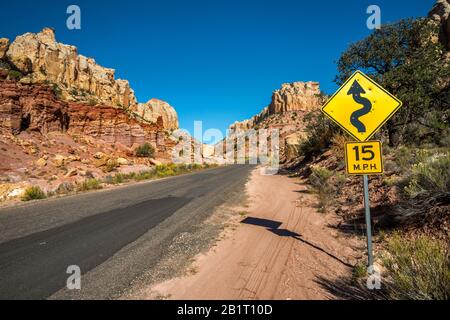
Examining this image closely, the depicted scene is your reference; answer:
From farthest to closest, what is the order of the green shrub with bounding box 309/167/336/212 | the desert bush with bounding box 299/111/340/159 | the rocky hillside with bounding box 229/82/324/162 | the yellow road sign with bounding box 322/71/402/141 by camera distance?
the rocky hillside with bounding box 229/82/324/162 → the desert bush with bounding box 299/111/340/159 → the green shrub with bounding box 309/167/336/212 → the yellow road sign with bounding box 322/71/402/141

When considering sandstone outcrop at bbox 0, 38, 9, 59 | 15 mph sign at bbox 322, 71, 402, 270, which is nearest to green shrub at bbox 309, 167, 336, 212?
15 mph sign at bbox 322, 71, 402, 270

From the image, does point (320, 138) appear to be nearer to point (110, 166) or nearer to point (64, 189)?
point (64, 189)

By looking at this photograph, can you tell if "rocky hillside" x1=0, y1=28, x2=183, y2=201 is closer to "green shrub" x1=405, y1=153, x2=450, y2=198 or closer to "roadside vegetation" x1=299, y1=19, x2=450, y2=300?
"roadside vegetation" x1=299, y1=19, x2=450, y2=300

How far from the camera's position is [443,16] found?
3553 cm

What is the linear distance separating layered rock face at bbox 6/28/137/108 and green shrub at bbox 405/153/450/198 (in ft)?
140

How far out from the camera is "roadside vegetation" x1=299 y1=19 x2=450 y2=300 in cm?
297

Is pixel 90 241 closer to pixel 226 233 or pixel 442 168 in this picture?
pixel 226 233

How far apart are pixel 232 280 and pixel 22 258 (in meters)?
3.89

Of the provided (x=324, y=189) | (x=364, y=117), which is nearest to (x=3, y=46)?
(x=324, y=189)

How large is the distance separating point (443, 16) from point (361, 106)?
47.0 metres

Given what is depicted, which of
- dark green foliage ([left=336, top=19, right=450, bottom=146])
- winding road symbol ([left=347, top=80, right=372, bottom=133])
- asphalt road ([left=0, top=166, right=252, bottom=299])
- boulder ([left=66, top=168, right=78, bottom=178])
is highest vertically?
dark green foliage ([left=336, top=19, right=450, bottom=146])

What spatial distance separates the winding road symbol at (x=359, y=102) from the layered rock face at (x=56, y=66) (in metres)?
41.9

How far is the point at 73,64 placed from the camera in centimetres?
4666

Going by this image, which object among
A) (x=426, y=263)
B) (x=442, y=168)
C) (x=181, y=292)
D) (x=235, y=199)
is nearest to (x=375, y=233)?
(x=442, y=168)
